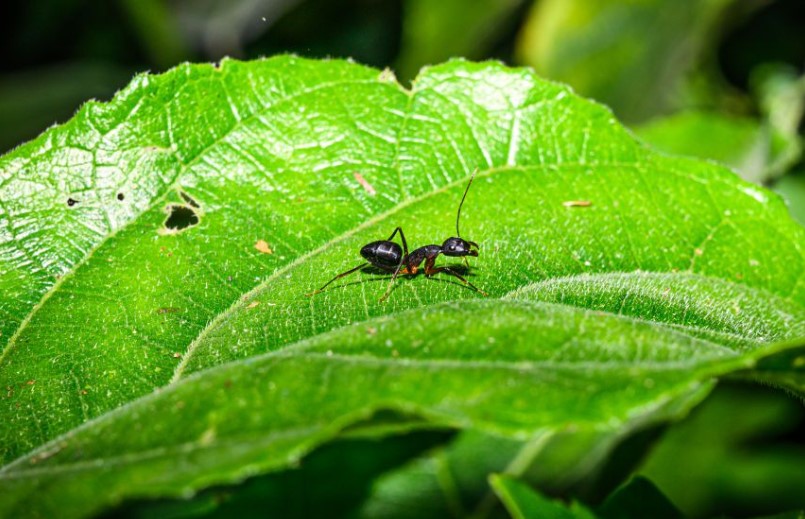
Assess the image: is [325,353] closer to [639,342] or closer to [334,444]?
[334,444]

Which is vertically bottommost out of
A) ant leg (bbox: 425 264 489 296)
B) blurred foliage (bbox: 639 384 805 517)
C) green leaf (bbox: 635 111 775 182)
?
blurred foliage (bbox: 639 384 805 517)

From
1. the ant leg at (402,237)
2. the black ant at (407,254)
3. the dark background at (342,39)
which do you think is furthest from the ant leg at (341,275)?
the dark background at (342,39)

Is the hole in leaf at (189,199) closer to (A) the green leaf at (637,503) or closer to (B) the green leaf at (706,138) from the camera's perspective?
(A) the green leaf at (637,503)

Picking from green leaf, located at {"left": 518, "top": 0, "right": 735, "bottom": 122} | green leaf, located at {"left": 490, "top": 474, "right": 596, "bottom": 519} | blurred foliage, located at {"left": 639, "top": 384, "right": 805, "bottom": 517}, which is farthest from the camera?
green leaf, located at {"left": 518, "top": 0, "right": 735, "bottom": 122}

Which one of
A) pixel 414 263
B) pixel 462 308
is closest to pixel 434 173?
pixel 414 263

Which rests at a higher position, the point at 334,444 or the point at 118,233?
the point at 118,233

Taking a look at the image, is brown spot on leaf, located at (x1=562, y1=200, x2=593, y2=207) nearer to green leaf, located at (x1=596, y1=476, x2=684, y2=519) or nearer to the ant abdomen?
the ant abdomen

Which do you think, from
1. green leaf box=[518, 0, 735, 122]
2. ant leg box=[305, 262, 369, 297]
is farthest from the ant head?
green leaf box=[518, 0, 735, 122]
